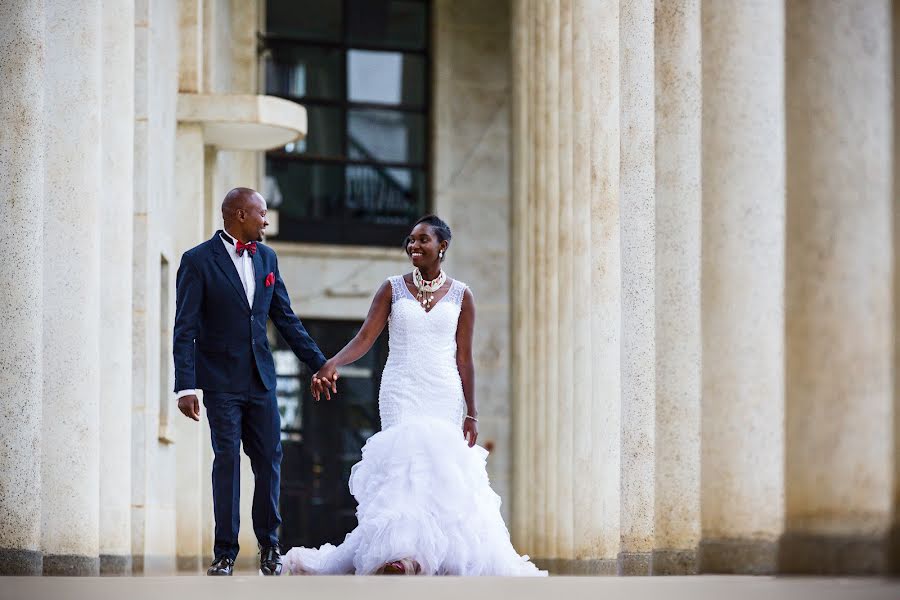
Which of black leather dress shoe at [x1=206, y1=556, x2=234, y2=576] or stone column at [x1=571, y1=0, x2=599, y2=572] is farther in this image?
stone column at [x1=571, y1=0, x2=599, y2=572]

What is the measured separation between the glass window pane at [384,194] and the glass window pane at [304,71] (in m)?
1.22

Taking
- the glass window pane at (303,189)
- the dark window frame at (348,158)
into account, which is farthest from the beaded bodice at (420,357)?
the glass window pane at (303,189)

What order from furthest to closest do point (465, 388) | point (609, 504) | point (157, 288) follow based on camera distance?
point (609, 504), point (157, 288), point (465, 388)

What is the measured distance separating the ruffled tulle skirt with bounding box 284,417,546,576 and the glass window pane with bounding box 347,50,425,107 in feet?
50.1

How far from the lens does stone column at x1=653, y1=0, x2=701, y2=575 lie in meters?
9.39

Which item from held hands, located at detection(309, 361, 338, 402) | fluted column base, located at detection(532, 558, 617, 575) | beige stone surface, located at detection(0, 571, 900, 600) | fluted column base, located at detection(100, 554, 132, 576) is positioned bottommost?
fluted column base, located at detection(532, 558, 617, 575)

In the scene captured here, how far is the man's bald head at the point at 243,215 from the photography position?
36.8 ft

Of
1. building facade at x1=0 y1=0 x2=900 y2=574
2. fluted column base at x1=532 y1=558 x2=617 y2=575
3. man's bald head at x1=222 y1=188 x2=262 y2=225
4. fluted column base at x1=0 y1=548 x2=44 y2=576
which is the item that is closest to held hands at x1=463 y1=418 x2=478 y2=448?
building facade at x1=0 y1=0 x2=900 y2=574

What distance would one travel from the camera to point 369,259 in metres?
26.0

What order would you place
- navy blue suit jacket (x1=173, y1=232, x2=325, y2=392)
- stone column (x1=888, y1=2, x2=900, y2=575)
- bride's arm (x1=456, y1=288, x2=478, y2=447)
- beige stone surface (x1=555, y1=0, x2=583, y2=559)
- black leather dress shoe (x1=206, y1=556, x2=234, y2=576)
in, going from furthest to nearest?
beige stone surface (x1=555, y1=0, x2=583, y2=559), bride's arm (x1=456, y1=288, x2=478, y2=447), navy blue suit jacket (x1=173, y1=232, x2=325, y2=392), black leather dress shoe (x1=206, y1=556, x2=234, y2=576), stone column (x1=888, y1=2, x2=900, y2=575)

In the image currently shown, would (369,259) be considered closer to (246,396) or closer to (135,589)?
(246,396)

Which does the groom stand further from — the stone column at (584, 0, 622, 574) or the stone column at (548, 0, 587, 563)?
the stone column at (548, 0, 587, 563)

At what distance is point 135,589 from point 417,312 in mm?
4682

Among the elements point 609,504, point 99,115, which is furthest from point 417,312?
point 609,504
